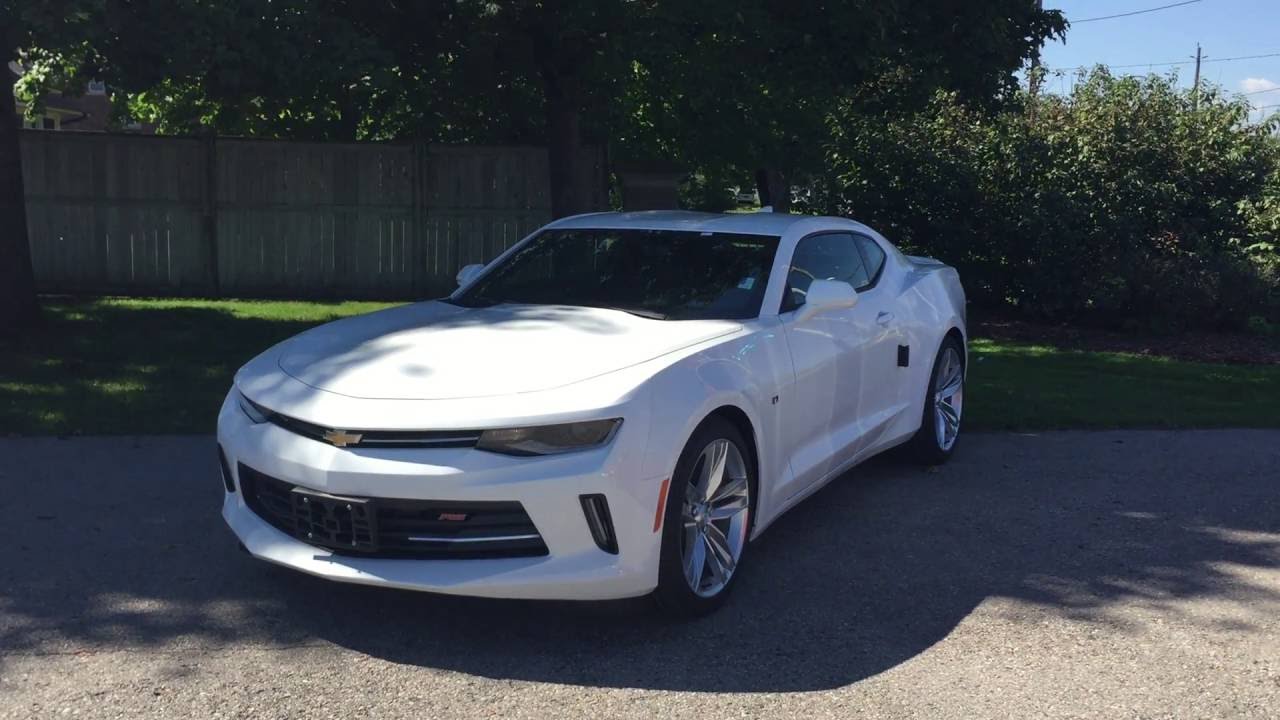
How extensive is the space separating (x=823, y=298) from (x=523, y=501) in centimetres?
205

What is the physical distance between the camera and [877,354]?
257 inches

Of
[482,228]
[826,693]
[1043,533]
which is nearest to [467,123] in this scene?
[482,228]

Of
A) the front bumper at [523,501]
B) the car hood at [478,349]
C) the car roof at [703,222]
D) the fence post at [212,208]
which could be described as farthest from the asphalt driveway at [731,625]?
the fence post at [212,208]

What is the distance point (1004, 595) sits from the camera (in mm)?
5273

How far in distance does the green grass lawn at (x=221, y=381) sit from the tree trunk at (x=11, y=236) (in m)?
0.32

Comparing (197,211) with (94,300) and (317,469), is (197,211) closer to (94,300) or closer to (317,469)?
(94,300)

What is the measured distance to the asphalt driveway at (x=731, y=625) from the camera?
4145 mm

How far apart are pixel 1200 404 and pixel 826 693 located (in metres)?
6.57

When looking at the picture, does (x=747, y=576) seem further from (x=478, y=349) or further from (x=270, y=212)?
(x=270, y=212)

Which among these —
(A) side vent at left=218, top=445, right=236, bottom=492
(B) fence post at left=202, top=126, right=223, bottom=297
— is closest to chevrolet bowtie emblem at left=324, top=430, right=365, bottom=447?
(A) side vent at left=218, top=445, right=236, bottom=492

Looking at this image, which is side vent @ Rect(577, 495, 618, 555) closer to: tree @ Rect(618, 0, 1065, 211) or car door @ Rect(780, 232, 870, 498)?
car door @ Rect(780, 232, 870, 498)

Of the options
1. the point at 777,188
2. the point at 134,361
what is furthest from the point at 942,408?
the point at 777,188

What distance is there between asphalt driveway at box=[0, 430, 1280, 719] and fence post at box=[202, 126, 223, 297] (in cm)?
954

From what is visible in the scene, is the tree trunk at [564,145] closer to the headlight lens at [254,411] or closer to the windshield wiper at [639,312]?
the windshield wiper at [639,312]
